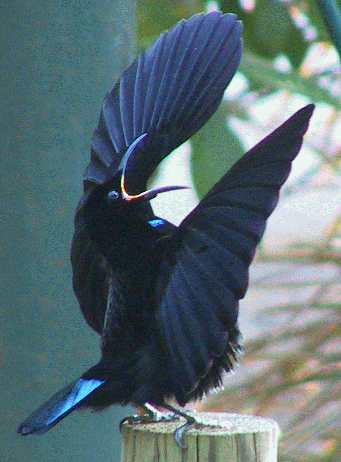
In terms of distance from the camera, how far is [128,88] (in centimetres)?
172

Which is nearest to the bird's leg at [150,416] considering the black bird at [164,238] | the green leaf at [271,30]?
the black bird at [164,238]

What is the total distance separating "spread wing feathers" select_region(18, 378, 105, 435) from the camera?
4.50ft

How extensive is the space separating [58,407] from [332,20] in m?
0.66

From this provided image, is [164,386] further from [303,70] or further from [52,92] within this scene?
[303,70]

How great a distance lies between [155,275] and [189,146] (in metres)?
0.97

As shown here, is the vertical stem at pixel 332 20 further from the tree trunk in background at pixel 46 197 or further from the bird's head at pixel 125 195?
the tree trunk in background at pixel 46 197

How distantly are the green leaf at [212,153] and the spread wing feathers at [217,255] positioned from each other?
35.5 inches

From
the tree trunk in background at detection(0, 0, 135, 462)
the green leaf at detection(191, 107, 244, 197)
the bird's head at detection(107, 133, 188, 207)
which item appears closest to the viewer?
the bird's head at detection(107, 133, 188, 207)

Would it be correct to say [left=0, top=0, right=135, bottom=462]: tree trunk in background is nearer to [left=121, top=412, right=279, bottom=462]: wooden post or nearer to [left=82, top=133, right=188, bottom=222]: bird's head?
[left=82, top=133, right=188, bottom=222]: bird's head

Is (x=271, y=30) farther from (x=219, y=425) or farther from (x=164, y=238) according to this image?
(x=219, y=425)

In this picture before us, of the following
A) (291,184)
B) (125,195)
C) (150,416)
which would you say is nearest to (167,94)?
(125,195)

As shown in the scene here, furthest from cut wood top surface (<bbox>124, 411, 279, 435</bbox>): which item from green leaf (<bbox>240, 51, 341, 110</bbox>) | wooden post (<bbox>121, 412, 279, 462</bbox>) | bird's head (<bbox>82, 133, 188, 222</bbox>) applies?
green leaf (<bbox>240, 51, 341, 110</bbox>)

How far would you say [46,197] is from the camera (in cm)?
189

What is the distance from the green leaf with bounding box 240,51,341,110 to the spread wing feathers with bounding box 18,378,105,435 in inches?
47.5
